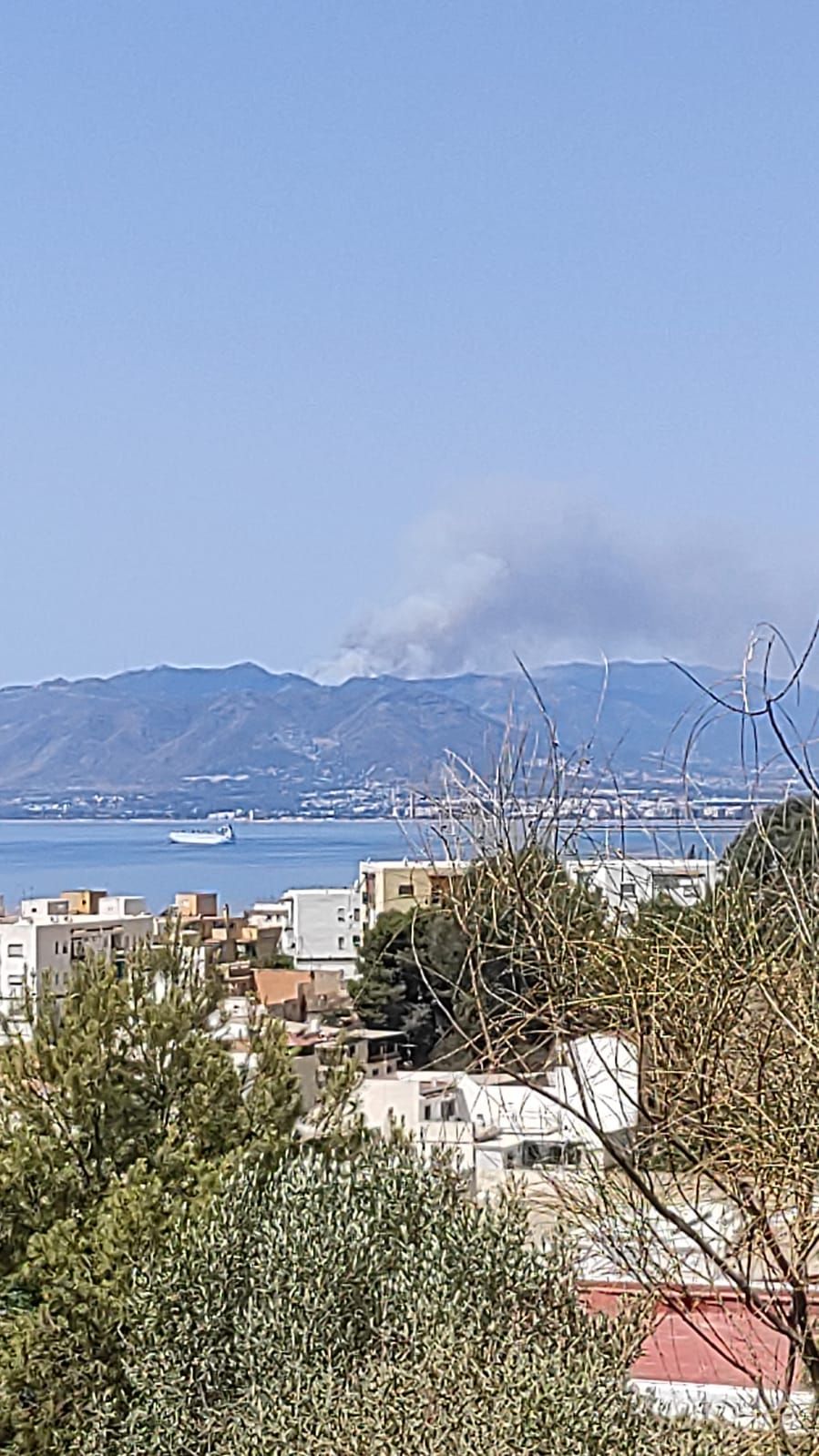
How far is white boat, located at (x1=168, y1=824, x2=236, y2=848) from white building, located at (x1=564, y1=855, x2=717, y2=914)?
9147 centimetres

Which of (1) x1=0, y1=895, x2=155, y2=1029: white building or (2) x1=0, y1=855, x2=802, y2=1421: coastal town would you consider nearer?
(2) x1=0, y1=855, x2=802, y2=1421: coastal town

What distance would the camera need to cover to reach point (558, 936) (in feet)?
10.7

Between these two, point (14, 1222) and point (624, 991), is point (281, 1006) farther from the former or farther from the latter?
point (624, 991)

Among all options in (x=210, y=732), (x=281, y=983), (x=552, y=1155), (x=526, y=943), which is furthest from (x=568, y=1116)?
(x=210, y=732)

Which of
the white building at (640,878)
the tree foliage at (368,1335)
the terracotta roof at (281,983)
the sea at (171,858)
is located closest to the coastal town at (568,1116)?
the white building at (640,878)

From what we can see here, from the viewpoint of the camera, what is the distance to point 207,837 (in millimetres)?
97125

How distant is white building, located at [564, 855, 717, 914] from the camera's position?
355 cm

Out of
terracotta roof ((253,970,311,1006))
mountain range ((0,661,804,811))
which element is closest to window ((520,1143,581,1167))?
terracotta roof ((253,970,311,1006))

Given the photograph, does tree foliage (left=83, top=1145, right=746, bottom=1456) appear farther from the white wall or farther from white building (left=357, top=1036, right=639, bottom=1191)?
the white wall

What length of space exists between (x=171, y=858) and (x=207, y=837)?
8.67m

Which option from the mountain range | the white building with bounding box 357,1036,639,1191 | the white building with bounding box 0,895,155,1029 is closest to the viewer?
the white building with bounding box 357,1036,639,1191

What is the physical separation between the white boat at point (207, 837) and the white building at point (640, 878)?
91469mm

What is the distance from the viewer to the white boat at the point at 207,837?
312 feet

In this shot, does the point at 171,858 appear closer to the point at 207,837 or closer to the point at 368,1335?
the point at 207,837
